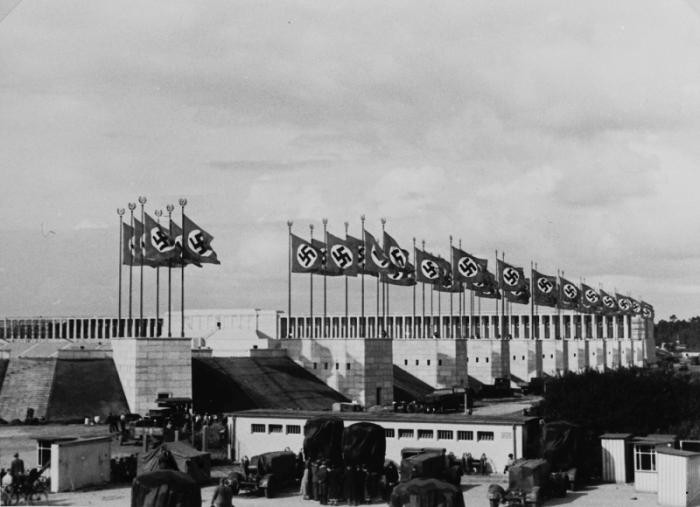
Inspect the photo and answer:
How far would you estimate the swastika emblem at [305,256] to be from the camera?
2857 inches

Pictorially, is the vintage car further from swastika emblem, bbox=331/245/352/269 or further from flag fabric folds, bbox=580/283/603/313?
flag fabric folds, bbox=580/283/603/313

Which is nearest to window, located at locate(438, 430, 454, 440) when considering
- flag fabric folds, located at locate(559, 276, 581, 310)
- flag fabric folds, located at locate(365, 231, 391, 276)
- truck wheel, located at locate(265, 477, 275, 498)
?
truck wheel, located at locate(265, 477, 275, 498)

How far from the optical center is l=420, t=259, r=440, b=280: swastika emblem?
3231 inches

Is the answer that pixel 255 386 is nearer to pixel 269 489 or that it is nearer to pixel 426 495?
pixel 269 489

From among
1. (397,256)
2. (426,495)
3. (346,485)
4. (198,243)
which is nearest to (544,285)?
(397,256)

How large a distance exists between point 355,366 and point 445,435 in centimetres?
3110

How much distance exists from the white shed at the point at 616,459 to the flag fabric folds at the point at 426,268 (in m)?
41.0

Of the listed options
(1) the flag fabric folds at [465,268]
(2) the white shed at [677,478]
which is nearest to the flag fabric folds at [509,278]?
(1) the flag fabric folds at [465,268]

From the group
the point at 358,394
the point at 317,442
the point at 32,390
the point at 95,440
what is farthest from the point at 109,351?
the point at 317,442

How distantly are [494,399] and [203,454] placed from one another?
171 feet

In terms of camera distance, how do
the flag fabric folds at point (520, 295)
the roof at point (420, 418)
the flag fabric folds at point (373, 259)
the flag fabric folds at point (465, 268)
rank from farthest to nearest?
the flag fabric folds at point (520, 295), the flag fabric folds at point (465, 268), the flag fabric folds at point (373, 259), the roof at point (420, 418)

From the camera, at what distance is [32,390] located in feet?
201

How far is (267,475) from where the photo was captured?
37.1 metres

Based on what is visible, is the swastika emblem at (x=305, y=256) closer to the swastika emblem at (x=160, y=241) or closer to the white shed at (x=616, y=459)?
the swastika emblem at (x=160, y=241)
